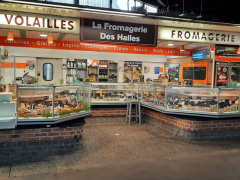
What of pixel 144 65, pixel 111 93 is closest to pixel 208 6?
pixel 144 65

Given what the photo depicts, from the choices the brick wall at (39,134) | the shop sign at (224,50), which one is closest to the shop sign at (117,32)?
the brick wall at (39,134)

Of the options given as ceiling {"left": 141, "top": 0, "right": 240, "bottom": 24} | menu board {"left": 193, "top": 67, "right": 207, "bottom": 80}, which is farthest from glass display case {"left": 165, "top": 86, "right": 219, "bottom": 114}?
ceiling {"left": 141, "top": 0, "right": 240, "bottom": 24}

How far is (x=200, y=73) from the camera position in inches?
496

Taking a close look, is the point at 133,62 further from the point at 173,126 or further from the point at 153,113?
the point at 173,126

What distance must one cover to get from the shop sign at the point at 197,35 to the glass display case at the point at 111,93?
2801mm

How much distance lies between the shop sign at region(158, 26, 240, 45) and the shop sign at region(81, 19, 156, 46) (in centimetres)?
64

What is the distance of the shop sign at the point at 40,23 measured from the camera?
5918 mm

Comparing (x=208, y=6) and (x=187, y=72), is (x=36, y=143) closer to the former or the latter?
(x=187, y=72)

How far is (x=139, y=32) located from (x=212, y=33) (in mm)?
2778

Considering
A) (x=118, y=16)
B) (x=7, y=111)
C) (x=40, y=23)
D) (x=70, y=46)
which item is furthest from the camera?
(x=70, y=46)

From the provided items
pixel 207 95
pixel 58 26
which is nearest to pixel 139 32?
pixel 58 26

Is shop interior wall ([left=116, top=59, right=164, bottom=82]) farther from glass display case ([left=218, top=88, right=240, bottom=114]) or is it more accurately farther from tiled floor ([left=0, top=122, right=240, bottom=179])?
glass display case ([left=218, top=88, right=240, bottom=114])

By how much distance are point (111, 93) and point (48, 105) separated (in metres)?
3.91

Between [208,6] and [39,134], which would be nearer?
[39,134]
